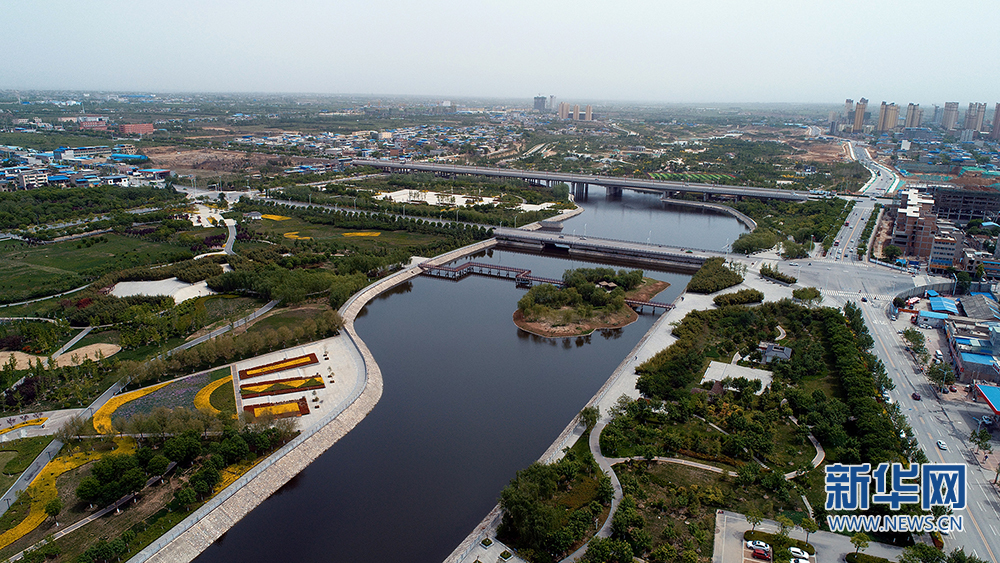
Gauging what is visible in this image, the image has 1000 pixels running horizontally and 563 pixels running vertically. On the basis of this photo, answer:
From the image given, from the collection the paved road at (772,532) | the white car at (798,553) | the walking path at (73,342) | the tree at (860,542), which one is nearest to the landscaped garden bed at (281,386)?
the walking path at (73,342)

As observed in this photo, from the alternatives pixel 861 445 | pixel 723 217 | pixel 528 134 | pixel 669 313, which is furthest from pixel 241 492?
pixel 528 134

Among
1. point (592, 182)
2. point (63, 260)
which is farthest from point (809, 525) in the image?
point (592, 182)

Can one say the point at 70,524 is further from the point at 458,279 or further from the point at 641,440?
the point at 458,279

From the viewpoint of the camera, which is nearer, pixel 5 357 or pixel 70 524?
pixel 70 524

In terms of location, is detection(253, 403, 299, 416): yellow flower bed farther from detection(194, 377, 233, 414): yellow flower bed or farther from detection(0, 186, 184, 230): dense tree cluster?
detection(0, 186, 184, 230): dense tree cluster

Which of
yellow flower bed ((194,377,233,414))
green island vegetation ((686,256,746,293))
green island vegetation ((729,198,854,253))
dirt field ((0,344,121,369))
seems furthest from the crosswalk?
dirt field ((0,344,121,369))

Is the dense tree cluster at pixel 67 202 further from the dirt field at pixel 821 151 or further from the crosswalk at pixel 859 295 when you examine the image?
the dirt field at pixel 821 151

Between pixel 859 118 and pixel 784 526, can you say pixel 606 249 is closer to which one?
pixel 784 526
